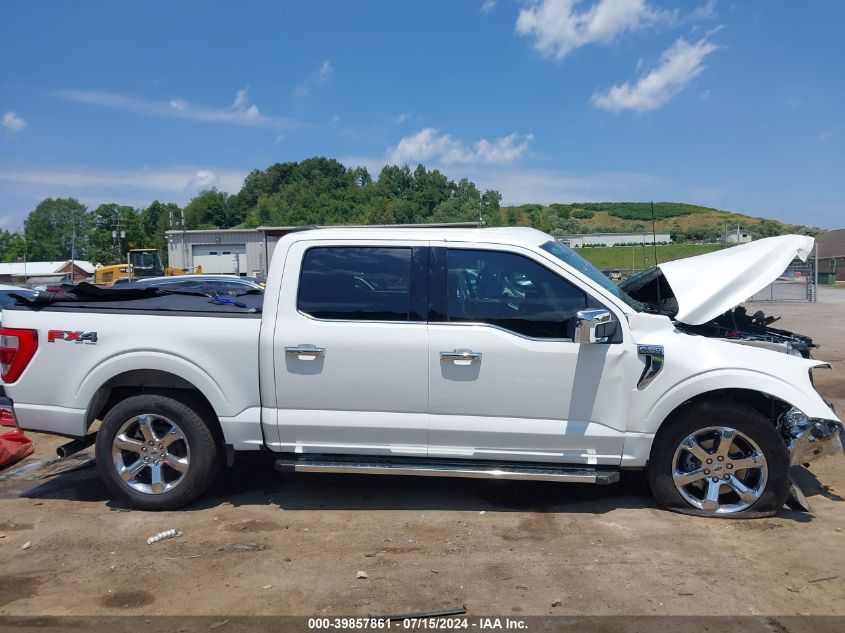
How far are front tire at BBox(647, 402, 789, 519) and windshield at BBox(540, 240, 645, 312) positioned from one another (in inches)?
32.6

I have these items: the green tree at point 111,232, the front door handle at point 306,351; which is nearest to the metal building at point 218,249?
the front door handle at point 306,351

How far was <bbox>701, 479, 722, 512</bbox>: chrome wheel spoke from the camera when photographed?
450 cm

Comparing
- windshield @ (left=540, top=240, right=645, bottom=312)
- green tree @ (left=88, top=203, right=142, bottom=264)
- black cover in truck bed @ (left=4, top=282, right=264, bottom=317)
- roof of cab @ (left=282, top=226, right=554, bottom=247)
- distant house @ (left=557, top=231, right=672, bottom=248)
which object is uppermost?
green tree @ (left=88, top=203, right=142, bottom=264)

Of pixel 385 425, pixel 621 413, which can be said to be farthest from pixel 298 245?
pixel 621 413

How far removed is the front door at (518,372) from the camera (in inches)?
173

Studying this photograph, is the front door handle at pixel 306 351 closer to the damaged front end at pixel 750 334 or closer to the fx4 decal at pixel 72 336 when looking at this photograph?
the fx4 decal at pixel 72 336

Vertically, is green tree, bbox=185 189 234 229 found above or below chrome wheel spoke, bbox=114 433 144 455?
above

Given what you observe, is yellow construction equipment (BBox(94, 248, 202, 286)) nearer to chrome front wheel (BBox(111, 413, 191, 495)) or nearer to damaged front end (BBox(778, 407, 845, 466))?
chrome front wheel (BBox(111, 413, 191, 495))

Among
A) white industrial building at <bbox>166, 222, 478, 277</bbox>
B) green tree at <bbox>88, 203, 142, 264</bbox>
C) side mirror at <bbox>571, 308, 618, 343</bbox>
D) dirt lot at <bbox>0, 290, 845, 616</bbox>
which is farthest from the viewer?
green tree at <bbox>88, 203, 142, 264</bbox>

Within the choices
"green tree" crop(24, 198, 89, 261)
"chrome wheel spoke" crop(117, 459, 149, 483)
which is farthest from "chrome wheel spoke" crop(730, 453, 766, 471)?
"green tree" crop(24, 198, 89, 261)

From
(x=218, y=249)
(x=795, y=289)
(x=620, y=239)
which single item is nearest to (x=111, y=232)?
(x=218, y=249)

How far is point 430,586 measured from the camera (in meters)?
3.67

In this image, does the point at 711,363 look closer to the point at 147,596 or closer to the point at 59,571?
the point at 147,596

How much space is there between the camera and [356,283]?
15.2 ft
